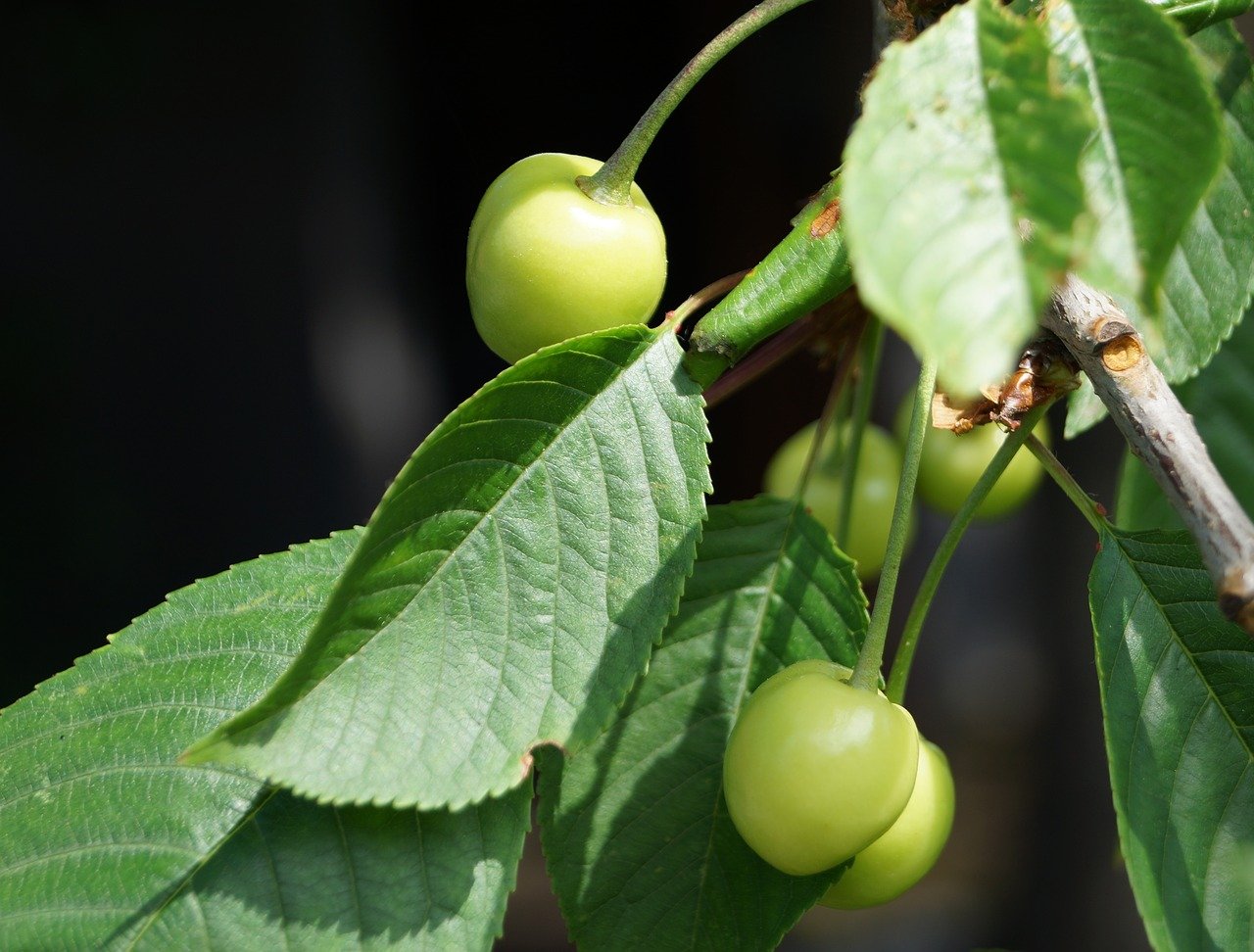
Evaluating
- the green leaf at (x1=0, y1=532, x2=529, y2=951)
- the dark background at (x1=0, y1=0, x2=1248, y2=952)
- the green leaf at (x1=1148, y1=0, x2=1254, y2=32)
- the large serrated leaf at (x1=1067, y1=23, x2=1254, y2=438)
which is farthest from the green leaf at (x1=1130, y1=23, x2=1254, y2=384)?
the dark background at (x1=0, y1=0, x2=1248, y2=952)

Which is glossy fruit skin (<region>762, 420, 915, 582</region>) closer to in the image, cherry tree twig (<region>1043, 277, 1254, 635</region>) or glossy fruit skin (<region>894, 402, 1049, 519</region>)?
glossy fruit skin (<region>894, 402, 1049, 519</region>)

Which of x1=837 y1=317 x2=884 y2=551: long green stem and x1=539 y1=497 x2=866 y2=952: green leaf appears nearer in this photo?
x1=539 y1=497 x2=866 y2=952: green leaf

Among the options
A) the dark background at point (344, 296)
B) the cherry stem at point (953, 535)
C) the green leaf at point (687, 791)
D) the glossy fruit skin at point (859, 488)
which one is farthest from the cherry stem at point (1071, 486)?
the dark background at point (344, 296)

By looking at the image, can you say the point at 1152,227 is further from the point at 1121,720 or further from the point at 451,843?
the point at 451,843

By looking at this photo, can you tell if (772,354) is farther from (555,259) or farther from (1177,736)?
(1177,736)

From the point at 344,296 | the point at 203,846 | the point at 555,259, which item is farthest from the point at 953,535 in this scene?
the point at 344,296

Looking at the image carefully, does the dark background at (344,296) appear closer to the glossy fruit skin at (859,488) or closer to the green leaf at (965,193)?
the glossy fruit skin at (859,488)
